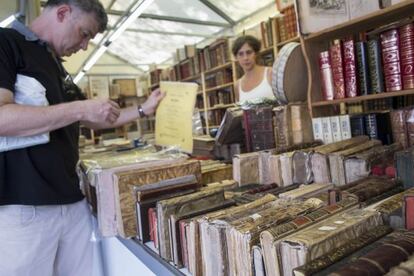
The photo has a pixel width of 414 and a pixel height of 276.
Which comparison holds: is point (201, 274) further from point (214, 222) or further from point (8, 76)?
point (8, 76)

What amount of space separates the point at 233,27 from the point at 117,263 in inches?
181

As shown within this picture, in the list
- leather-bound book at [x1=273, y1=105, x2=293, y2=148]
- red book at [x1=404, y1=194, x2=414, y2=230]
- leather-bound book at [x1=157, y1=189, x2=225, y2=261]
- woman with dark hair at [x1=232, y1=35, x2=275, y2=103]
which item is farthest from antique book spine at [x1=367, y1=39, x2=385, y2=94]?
woman with dark hair at [x1=232, y1=35, x2=275, y2=103]

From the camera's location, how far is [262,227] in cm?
68

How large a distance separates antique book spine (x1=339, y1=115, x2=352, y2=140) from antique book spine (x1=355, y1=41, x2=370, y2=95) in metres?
0.12

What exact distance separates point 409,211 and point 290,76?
31.9 inches

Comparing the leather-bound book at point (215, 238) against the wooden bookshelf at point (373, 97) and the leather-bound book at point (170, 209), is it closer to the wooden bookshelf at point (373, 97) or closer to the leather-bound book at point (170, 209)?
the leather-bound book at point (170, 209)

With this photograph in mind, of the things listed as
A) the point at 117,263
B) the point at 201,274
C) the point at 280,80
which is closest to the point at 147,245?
the point at 201,274

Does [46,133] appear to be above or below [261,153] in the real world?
above

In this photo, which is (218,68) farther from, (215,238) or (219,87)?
(215,238)

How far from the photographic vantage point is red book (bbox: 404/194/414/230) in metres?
0.66

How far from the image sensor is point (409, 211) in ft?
2.19

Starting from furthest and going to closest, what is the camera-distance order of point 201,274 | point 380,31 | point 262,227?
point 380,31
point 201,274
point 262,227

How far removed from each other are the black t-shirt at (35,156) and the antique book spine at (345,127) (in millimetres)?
1037

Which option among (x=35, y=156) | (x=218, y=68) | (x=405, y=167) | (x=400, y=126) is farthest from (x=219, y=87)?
(x=405, y=167)
